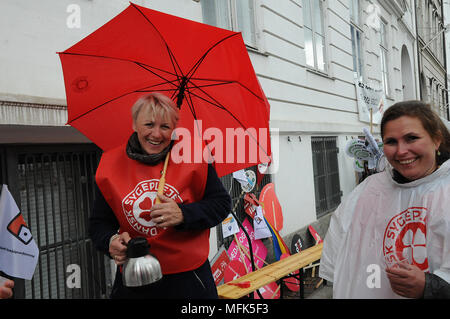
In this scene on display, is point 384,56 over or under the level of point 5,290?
over

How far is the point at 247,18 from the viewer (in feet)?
21.9

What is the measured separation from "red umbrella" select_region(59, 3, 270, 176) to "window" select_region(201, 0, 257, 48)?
379cm

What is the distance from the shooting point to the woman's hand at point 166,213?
1.76m

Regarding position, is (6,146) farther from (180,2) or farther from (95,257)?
(180,2)

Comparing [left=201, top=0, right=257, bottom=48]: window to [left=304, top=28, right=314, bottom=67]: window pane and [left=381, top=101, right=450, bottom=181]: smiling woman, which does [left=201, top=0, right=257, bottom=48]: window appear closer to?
[left=304, top=28, right=314, bottom=67]: window pane

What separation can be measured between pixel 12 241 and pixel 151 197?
3.97 feet

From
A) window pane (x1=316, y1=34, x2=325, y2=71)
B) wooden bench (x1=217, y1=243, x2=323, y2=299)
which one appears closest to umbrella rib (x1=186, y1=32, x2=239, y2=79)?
wooden bench (x1=217, y1=243, x2=323, y2=299)

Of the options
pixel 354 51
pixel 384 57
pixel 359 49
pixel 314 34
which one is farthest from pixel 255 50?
pixel 384 57

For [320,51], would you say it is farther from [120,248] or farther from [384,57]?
[120,248]

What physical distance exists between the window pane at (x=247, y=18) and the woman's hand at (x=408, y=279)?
18.2 ft

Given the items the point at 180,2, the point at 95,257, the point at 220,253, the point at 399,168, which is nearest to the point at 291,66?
the point at 180,2

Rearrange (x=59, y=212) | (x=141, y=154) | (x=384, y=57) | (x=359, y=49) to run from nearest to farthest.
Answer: (x=141, y=154)
(x=59, y=212)
(x=359, y=49)
(x=384, y=57)

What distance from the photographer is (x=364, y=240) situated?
75.6 inches
